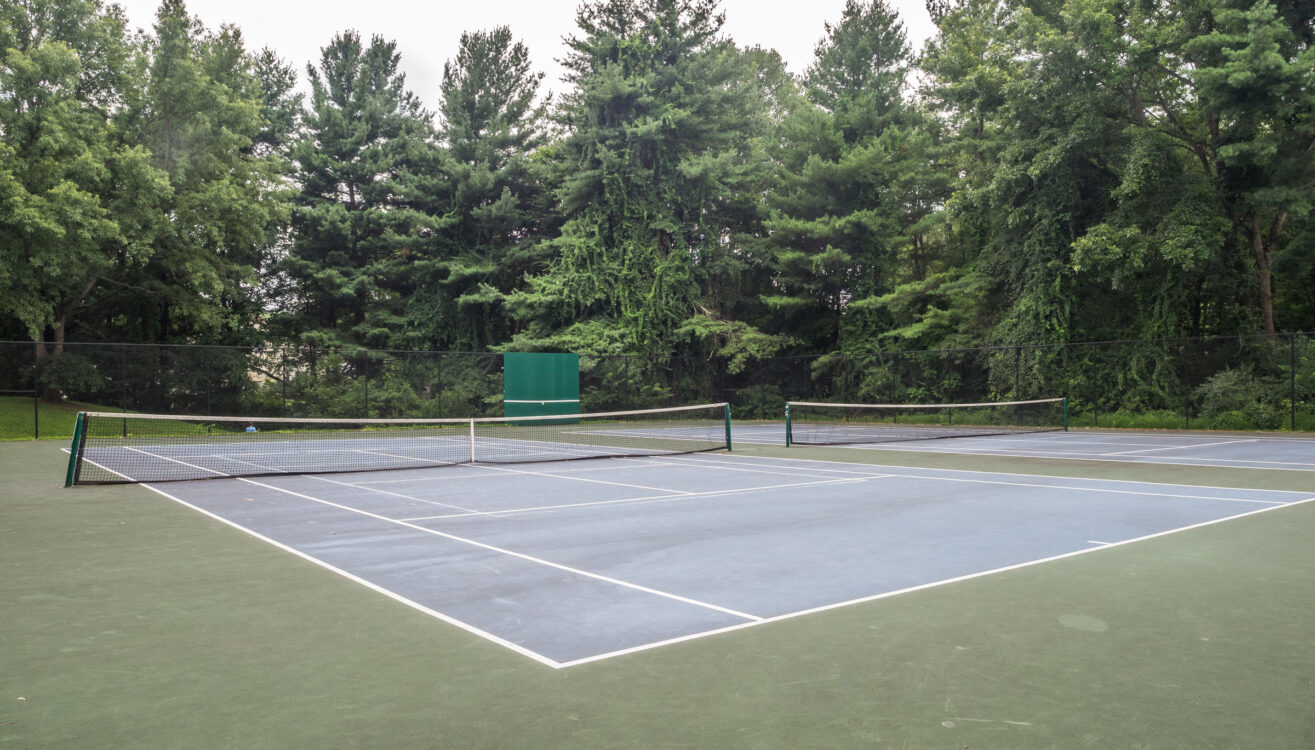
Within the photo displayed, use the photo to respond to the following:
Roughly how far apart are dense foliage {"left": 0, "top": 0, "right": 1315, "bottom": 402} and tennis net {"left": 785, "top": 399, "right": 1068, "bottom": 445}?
2473mm

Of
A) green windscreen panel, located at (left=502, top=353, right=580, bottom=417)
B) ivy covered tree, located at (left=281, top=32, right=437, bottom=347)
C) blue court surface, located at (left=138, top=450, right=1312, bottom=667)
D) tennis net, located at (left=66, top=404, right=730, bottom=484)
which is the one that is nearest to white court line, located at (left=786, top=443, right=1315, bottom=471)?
blue court surface, located at (left=138, top=450, right=1312, bottom=667)

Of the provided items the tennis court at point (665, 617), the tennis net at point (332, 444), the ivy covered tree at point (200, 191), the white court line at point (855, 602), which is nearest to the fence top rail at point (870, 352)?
the tennis net at point (332, 444)

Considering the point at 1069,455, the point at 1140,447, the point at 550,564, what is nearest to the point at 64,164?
the point at 550,564

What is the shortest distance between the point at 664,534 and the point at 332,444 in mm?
15620

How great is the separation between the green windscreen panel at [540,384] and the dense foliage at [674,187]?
11.9 ft

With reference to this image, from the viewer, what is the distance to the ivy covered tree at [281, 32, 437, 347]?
114ft

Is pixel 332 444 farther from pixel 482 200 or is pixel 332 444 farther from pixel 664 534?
pixel 482 200

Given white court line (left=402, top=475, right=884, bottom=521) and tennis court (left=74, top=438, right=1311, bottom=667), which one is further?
white court line (left=402, top=475, right=884, bottom=521)

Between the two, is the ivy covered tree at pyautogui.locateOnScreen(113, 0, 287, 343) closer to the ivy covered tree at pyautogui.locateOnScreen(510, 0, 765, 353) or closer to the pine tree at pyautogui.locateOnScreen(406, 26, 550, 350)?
the pine tree at pyautogui.locateOnScreen(406, 26, 550, 350)

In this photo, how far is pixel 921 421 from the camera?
2866 centimetres

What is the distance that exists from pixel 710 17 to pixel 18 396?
28.7m

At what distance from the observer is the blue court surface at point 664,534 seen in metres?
4.46

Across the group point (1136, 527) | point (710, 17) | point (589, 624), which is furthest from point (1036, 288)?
point (589, 624)

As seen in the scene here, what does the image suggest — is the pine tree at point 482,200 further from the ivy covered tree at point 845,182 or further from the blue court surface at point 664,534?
the blue court surface at point 664,534
